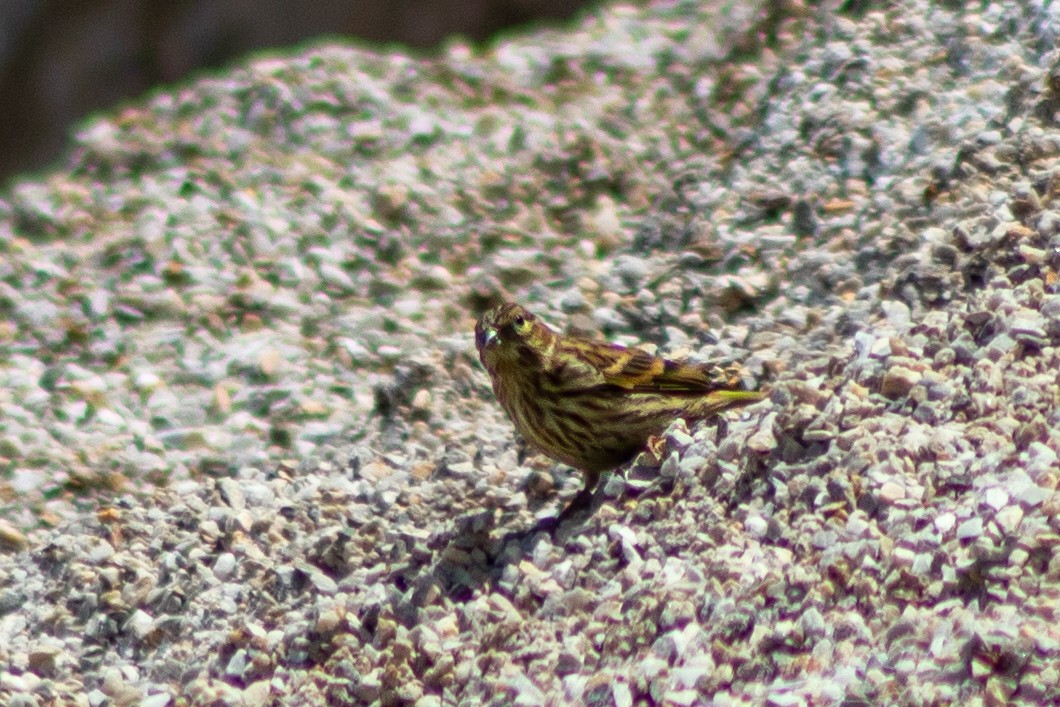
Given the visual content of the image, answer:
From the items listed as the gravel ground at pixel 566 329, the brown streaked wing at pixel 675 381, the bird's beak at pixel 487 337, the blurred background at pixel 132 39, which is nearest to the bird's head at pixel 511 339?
the bird's beak at pixel 487 337

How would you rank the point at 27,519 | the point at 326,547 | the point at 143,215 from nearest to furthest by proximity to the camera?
the point at 326,547 → the point at 27,519 → the point at 143,215

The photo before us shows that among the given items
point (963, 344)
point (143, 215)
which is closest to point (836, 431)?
point (963, 344)

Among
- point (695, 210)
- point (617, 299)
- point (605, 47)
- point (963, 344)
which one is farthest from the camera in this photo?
point (605, 47)

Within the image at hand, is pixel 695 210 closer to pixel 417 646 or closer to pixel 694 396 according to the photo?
pixel 694 396

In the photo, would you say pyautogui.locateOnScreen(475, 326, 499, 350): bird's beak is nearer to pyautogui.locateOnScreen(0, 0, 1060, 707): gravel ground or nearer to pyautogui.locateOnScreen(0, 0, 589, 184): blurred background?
pyautogui.locateOnScreen(0, 0, 1060, 707): gravel ground

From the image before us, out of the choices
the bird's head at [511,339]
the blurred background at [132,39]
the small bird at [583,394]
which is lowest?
the blurred background at [132,39]

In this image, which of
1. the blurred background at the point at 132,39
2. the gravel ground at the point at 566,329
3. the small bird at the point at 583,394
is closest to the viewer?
the gravel ground at the point at 566,329

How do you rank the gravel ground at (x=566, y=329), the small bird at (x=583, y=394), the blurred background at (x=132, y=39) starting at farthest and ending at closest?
the blurred background at (x=132, y=39) → the small bird at (x=583, y=394) → the gravel ground at (x=566, y=329)

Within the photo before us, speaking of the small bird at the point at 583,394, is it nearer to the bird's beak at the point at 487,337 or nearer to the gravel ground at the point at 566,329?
the bird's beak at the point at 487,337

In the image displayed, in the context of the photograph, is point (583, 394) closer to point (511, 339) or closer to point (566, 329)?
point (511, 339)
